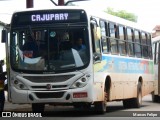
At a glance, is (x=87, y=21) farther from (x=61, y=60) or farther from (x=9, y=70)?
(x=9, y=70)

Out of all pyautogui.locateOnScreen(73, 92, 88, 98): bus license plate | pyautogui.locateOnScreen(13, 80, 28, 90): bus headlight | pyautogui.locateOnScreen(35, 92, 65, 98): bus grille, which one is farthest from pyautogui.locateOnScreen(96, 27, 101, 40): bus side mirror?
pyautogui.locateOnScreen(13, 80, 28, 90): bus headlight

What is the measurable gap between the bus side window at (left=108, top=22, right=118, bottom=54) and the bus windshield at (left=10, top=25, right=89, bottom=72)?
100 inches

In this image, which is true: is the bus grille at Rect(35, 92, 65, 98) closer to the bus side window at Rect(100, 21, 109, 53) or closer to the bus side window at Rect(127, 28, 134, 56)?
the bus side window at Rect(100, 21, 109, 53)

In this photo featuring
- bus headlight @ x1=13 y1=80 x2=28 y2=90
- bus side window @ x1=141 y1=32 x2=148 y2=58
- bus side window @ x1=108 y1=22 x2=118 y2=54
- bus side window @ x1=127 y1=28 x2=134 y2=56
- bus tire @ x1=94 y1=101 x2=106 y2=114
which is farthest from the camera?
bus side window @ x1=141 y1=32 x2=148 y2=58

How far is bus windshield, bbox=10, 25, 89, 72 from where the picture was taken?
53.1 feet

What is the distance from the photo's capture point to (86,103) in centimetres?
1658

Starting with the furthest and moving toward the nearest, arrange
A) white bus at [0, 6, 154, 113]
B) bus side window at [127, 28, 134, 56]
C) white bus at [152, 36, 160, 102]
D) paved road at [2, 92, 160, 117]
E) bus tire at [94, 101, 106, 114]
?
white bus at [152, 36, 160, 102], bus side window at [127, 28, 134, 56], paved road at [2, 92, 160, 117], bus tire at [94, 101, 106, 114], white bus at [0, 6, 154, 113]

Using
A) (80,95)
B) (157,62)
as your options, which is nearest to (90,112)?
(80,95)

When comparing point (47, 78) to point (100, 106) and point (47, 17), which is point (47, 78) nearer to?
point (47, 17)

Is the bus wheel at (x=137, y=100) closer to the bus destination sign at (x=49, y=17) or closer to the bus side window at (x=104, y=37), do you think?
the bus side window at (x=104, y=37)

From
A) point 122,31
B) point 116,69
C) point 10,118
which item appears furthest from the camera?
point 122,31

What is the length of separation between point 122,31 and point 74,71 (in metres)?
4.85

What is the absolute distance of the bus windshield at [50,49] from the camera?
16.2m

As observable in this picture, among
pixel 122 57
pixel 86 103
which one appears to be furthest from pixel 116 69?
pixel 86 103
